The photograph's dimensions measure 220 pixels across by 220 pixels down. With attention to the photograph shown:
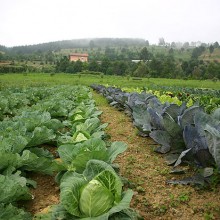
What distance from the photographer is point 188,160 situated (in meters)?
3.30

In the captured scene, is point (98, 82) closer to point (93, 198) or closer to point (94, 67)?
point (94, 67)

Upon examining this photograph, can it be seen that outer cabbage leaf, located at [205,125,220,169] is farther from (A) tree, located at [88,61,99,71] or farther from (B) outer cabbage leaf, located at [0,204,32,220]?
(A) tree, located at [88,61,99,71]

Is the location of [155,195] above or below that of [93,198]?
below

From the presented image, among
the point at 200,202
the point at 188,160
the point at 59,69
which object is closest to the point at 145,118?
the point at 188,160

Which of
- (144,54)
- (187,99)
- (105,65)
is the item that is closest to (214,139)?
(187,99)

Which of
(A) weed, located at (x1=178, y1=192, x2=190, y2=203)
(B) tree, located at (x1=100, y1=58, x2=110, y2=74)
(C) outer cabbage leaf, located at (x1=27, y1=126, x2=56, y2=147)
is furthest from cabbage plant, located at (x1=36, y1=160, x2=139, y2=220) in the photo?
(B) tree, located at (x1=100, y1=58, x2=110, y2=74)

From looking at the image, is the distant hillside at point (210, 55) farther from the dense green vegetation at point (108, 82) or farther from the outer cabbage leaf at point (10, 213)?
the outer cabbage leaf at point (10, 213)

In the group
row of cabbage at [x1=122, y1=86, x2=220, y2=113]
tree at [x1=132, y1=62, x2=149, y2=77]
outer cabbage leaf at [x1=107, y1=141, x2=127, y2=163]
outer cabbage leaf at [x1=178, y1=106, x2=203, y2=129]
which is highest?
outer cabbage leaf at [x1=178, y1=106, x2=203, y2=129]

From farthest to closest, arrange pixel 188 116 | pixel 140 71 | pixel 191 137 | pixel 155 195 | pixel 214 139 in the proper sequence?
pixel 140 71, pixel 188 116, pixel 191 137, pixel 155 195, pixel 214 139

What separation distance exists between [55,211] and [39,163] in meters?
1.02

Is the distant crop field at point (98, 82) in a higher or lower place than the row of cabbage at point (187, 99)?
lower

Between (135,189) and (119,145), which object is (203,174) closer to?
(135,189)

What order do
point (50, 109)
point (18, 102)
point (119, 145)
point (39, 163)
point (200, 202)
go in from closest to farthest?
point (200, 202) → point (119, 145) → point (39, 163) → point (50, 109) → point (18, 102)

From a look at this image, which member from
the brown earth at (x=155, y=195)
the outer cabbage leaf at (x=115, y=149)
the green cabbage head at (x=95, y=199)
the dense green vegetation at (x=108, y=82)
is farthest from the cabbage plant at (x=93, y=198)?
the dense green vegetation at (x=108, y=82)
